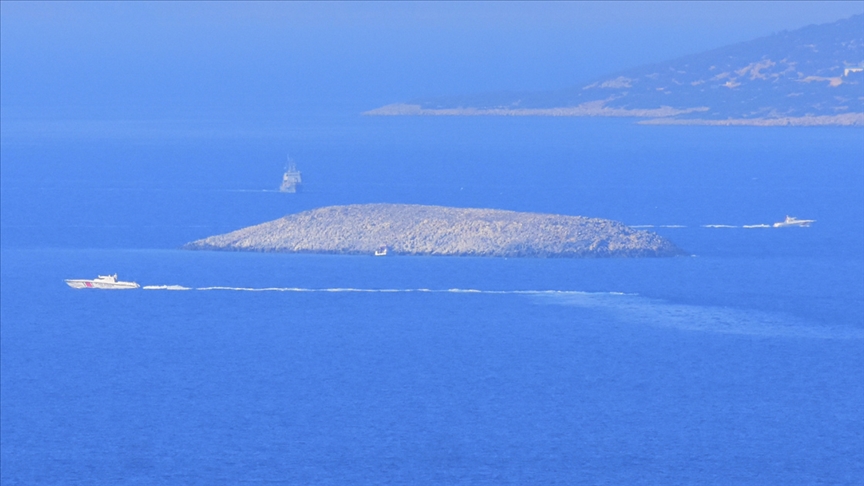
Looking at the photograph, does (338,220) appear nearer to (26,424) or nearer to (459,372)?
(459,372)

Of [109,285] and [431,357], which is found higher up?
[109,285]

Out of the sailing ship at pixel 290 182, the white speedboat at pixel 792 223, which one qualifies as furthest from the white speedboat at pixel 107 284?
the sailing ship at pixel 290 182

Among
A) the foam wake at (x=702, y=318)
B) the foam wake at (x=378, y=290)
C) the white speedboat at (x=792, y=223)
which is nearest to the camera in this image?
the foam wake at (x=702, y=318)

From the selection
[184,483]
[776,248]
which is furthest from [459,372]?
[776,248]

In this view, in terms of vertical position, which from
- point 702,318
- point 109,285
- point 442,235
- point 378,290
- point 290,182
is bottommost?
point 702,318

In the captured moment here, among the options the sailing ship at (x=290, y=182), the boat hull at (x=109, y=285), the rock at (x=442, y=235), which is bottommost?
the boat hull at (x=109, y=285)

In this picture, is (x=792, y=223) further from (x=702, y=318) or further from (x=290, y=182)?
(x=290, y=182)

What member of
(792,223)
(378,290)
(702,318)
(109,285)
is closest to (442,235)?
(378,290)

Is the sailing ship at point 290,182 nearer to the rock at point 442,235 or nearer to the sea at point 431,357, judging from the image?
the sea at point 431,357
